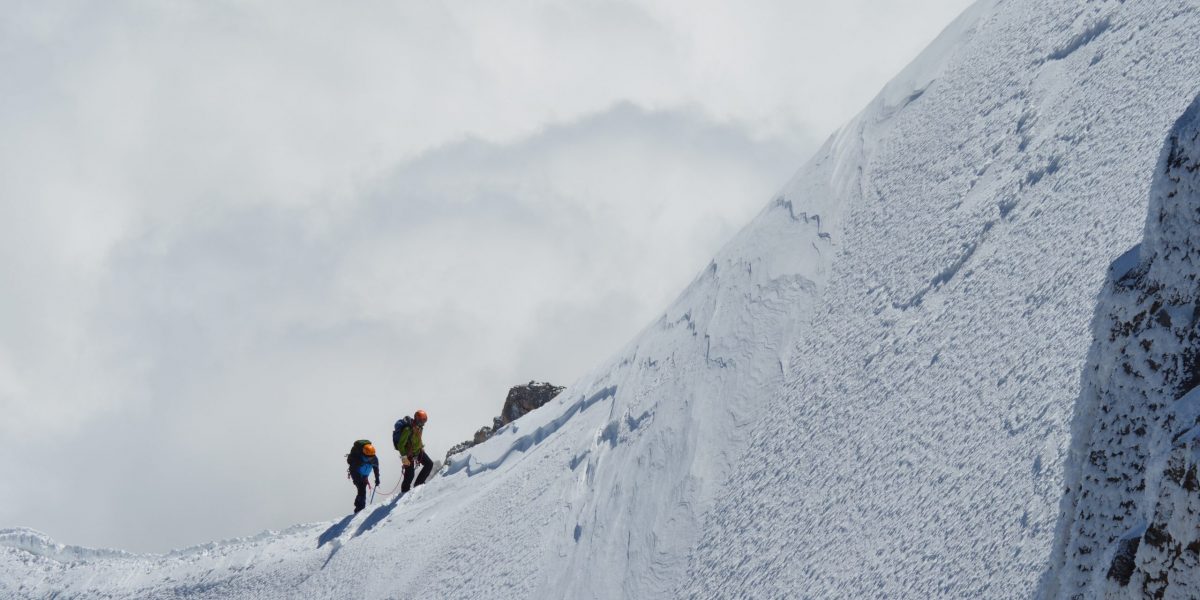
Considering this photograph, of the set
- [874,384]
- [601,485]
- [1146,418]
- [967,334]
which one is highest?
[601,485]

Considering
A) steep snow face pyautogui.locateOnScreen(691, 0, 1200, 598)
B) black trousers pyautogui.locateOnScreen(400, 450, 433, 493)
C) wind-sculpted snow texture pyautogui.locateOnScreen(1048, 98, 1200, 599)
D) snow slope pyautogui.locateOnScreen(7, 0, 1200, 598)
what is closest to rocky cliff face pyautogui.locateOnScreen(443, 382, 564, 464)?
black trousers pyautogui.locateOnScreen(400, 450, 433, 493)

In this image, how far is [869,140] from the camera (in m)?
14.6

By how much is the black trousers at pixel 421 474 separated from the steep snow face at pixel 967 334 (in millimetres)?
8920

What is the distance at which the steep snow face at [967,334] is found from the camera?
7449 mm

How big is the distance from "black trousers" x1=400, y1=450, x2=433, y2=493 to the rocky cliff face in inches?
192

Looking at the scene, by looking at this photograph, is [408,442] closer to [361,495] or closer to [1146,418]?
[361,495]

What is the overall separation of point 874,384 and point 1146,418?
526 cm

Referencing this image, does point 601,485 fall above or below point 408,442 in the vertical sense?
below

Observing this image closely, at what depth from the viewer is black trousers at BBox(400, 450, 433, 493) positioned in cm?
1906

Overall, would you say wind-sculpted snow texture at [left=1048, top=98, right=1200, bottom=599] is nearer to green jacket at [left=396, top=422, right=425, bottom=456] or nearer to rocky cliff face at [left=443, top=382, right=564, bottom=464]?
green jacket at [left=396, top=422, right=425, bottom=456]

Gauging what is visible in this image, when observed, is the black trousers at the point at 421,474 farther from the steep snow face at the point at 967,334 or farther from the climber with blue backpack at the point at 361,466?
the steep snow face at the point at 967,334

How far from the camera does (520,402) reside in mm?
24953

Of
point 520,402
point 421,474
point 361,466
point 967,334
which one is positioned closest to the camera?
point 967,334

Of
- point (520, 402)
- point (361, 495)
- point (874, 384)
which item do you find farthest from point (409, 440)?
point (874, 384)
